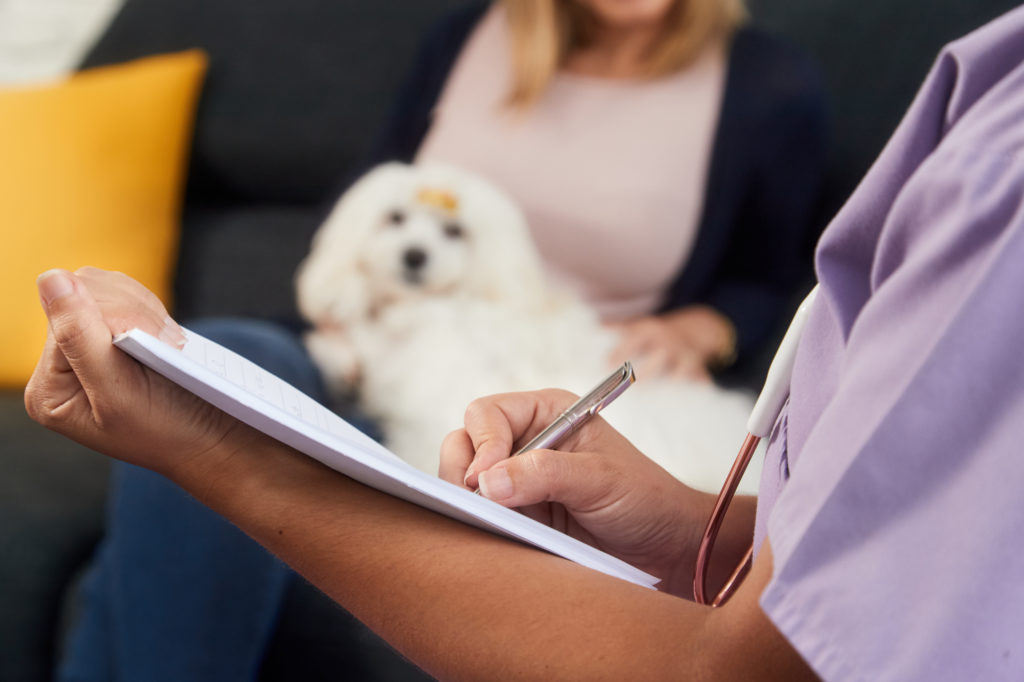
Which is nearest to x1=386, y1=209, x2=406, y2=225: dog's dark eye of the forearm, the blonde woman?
the blonde woman

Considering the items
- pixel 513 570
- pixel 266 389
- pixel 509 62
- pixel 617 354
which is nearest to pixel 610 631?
pixel 513 570

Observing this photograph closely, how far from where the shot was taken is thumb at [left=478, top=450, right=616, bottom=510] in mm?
520

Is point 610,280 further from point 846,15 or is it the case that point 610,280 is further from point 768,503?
point 768,503

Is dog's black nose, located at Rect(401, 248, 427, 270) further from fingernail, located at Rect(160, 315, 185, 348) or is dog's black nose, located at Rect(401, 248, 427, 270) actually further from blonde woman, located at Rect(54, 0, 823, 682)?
fingernail, located at Rect(160, 315, 185, 348)

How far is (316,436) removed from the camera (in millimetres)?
420

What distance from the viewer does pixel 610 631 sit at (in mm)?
427

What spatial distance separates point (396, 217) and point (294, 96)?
0.44 m

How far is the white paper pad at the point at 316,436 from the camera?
1.36 feet

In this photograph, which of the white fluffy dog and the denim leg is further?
the white fluffy dog

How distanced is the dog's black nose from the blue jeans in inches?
19.3

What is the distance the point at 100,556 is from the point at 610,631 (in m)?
0.81

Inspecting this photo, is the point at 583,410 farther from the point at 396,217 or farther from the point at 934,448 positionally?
the point at 396,217

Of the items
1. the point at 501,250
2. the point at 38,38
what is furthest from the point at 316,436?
the point at 38,38

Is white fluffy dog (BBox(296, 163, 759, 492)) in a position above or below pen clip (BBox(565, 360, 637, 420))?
below
